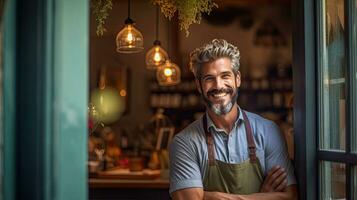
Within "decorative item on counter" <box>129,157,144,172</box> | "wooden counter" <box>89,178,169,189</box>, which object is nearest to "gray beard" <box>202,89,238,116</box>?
"wooden counter" <box>89,178,169,189</box>

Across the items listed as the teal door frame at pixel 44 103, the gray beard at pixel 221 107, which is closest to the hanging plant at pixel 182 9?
the gray beard at pixel 221 107

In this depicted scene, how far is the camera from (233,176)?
3.36 metres

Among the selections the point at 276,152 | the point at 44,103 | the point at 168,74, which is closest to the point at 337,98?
the point at 276,152

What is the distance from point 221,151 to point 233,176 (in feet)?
0.51

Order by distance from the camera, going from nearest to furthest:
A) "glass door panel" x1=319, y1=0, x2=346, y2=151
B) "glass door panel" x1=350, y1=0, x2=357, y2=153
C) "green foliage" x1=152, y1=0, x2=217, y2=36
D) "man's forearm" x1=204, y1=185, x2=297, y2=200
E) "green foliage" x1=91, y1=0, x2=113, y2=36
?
"glass door panel" x1=350, y1=0, x2=357, y2=153 < "glass door panel" x1=319, y1=0, x2=346, y2=151 < "man's forearm" x1=204, y1=185, x2=297, y2=200 < "green foliage" x1=152, y1=0, x2=217, y2=36 < "green foliage" x1=91, y1=0, x2=113, y2=36

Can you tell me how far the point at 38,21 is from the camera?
195 centimetres

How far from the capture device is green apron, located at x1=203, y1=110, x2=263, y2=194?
3.35m

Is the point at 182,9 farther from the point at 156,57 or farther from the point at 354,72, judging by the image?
the point at 156,57

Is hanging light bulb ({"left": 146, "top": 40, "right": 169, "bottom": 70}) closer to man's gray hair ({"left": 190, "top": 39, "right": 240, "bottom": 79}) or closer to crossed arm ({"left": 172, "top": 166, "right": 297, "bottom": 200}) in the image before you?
man's gray hair ({"left": 190, "top": 39, "right": 240, "bottom": 79})

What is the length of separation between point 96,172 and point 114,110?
3796 mm

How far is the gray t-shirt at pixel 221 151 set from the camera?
335 cm

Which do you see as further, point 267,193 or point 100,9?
point 100,9

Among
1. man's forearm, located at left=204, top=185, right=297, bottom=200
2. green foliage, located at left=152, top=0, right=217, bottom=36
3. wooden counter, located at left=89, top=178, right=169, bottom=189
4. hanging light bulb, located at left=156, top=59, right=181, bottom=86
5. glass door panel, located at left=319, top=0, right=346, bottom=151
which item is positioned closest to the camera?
glass door panel, located at left=319, top=0, right=346, bottom=151

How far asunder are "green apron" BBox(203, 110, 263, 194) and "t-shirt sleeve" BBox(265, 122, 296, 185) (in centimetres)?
8
